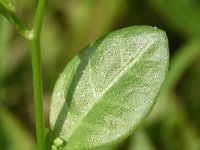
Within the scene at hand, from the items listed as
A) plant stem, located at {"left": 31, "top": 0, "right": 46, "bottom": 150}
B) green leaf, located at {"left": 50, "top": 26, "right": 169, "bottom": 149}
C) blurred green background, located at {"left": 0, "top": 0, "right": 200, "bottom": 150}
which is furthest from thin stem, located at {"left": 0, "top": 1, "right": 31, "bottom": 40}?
blurred green background, located at {"left": 0, "top": 0, "right": 200, "bottom": 150}

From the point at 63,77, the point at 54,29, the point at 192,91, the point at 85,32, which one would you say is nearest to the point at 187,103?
the point at 192,91

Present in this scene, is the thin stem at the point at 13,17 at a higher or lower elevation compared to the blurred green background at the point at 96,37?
higher

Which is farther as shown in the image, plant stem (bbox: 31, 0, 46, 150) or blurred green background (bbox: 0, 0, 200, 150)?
blurred green background (bbox: 0, 0, 200, 150)

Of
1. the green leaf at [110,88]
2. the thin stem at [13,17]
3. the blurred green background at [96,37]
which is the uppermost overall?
the thin stem at [13,17]

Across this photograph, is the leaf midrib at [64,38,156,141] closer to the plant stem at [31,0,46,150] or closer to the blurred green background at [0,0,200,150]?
the plant stem at [31,0,46,150]

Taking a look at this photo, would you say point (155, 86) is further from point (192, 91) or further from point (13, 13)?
point (192, 91)

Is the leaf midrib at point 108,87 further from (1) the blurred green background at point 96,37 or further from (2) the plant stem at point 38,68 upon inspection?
(1) the blurred green background at point 96,37

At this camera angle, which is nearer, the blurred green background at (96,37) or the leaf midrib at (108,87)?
the leaf midrib at (108,87)

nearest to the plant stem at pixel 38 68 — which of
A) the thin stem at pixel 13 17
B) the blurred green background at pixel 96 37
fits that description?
the thin stem at pixel 13 17
